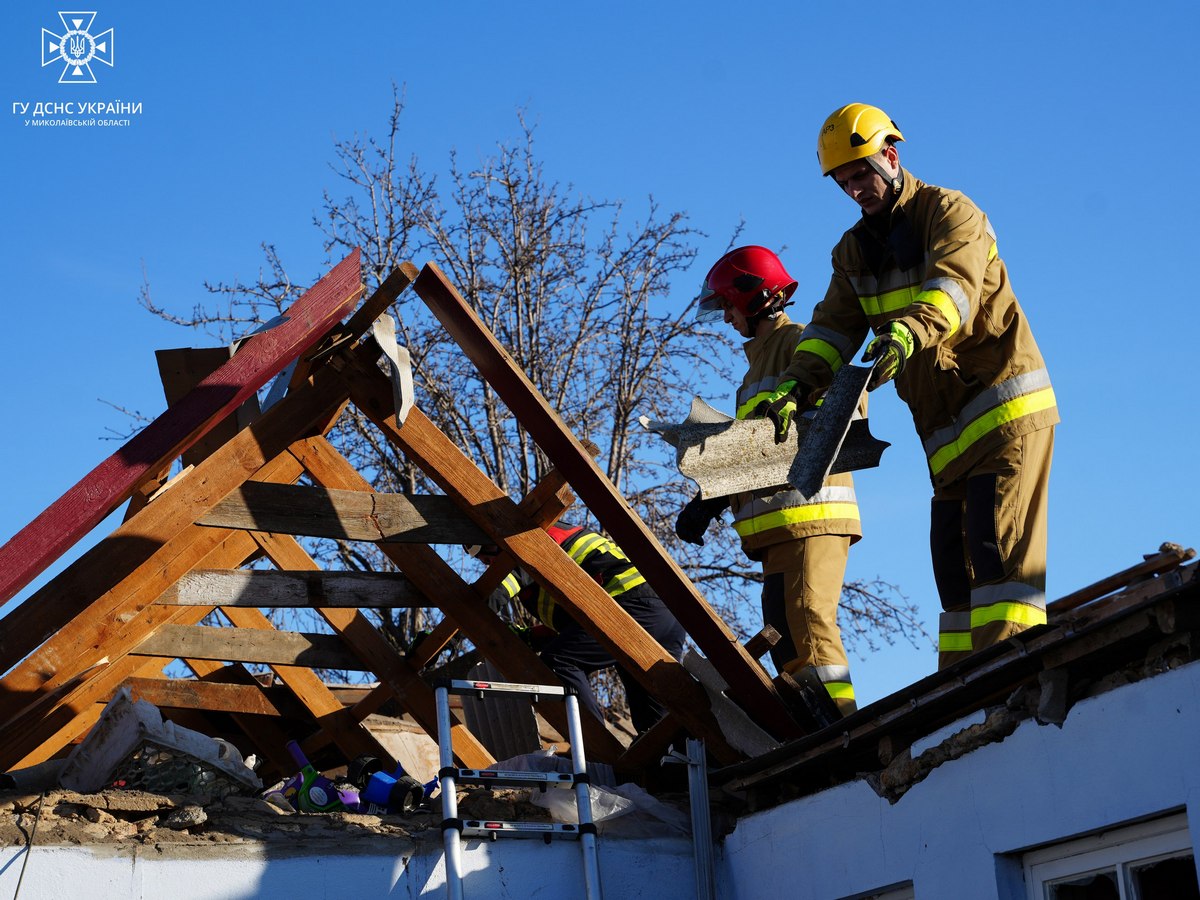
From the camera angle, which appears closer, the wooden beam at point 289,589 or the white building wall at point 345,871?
the white building wall at point 345,871

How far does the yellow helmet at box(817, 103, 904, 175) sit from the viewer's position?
4.94m

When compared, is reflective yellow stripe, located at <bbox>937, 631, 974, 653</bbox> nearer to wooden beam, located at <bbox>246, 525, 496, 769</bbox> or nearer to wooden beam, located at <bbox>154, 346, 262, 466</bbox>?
wooden beam, located at <bbox>246, 525, 496, 769</bbox>

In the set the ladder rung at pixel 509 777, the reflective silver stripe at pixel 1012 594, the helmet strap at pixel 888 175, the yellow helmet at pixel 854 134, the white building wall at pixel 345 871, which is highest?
the yellow helmet at pixel 854 134

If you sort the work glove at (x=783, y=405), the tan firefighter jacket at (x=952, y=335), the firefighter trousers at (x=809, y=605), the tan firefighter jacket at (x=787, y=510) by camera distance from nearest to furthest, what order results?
the tan firefighter jacket at (x=952, y=335), the work glove at (x=783, y=405), the firefighter trousers at (x=809, y=605), the tan firefighter jacket at (x=787, y=510)

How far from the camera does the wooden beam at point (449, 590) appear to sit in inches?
243

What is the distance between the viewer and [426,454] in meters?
5.63

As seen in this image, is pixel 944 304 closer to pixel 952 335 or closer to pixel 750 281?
pixel 952 335

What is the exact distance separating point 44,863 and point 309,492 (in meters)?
1.67

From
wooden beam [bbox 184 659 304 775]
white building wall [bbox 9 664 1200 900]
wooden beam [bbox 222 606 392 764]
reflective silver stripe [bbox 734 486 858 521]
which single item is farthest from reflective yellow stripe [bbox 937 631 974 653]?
wooden beam [bbox 184 659 304 775]

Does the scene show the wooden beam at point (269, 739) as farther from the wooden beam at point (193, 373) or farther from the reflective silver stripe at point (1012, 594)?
the reflective silver stripe at point (1012, 594)

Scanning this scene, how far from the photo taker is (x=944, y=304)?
439cm

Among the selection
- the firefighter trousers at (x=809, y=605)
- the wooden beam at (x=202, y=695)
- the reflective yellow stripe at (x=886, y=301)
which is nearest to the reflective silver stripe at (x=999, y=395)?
the reflective yellow stripe at (x=886, y=301)

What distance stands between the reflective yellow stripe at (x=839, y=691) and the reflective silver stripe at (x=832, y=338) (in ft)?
4.18

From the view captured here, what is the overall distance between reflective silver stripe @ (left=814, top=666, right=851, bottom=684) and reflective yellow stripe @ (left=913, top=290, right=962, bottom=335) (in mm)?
1721
